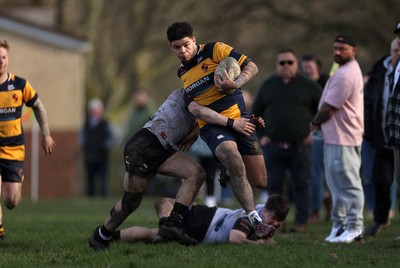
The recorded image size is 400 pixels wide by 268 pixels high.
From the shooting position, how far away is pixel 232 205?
21.0m

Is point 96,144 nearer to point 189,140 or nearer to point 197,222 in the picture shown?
point 197,222

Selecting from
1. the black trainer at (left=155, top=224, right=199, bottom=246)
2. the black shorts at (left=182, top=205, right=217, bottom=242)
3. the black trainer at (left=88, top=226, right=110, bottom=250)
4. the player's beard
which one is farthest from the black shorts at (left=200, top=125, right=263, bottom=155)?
the player's beard

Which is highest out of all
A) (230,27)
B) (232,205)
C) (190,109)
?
(230,27)

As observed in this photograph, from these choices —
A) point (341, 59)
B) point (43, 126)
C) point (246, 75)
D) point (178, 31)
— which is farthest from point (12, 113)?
point (341, 59)

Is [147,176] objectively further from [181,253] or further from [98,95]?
[98,95]

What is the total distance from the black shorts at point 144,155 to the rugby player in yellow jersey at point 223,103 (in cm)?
48

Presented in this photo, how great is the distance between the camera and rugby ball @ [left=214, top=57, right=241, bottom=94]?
10664 mm

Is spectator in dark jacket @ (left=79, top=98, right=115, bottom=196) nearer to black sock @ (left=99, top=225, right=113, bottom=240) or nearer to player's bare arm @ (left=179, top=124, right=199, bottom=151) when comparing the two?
player's bare arm @ (left=179, top=124, right=199, bottom=151)

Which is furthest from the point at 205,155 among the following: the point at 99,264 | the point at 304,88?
the point at 99,264

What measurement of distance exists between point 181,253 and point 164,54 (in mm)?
28522

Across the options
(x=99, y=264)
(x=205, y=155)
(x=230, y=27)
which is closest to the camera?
(x=99, y=264)

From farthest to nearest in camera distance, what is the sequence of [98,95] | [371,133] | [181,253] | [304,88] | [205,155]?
[98,95] → [205,155] → [304,88] → [371,133] → [181,253]

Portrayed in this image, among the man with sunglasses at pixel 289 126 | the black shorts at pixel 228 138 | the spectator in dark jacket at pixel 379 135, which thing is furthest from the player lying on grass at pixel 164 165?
the man with sunglasses at pixel 289 126

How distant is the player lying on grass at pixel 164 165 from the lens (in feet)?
35.3
